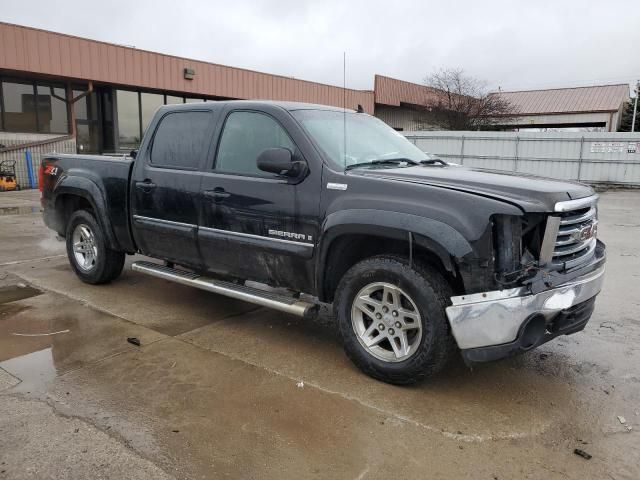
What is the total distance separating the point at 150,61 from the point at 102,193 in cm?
1646

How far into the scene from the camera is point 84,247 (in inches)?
237

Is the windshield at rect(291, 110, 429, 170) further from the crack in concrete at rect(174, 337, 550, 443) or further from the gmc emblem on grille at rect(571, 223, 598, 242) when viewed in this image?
the crack in concrete at rect(174, 337, 550, 443)

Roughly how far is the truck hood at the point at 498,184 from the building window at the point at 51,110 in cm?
1819

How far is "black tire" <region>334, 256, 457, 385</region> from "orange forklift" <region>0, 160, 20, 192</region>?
16.3 meters

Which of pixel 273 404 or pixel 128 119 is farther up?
pixel 128 119

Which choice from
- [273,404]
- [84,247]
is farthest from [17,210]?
[273,404]

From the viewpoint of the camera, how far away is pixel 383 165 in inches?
166

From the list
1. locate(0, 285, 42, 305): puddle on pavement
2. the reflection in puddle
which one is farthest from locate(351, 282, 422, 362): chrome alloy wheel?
locate(0, 285, 42, 305): puddle on pavement

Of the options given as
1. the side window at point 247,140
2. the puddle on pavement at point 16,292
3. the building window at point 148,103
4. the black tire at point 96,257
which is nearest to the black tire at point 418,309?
the side window at point 247,140

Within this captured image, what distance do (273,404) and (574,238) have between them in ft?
7.37

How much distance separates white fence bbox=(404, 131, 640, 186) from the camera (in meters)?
20.7

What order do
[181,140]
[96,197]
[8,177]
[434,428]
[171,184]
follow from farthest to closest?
[8,177] → [96,197] → [181,140] → [171,184] → [434,428]

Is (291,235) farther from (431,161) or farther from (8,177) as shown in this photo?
(8,177)

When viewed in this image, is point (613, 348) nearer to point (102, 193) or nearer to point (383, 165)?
point (383, 165)
